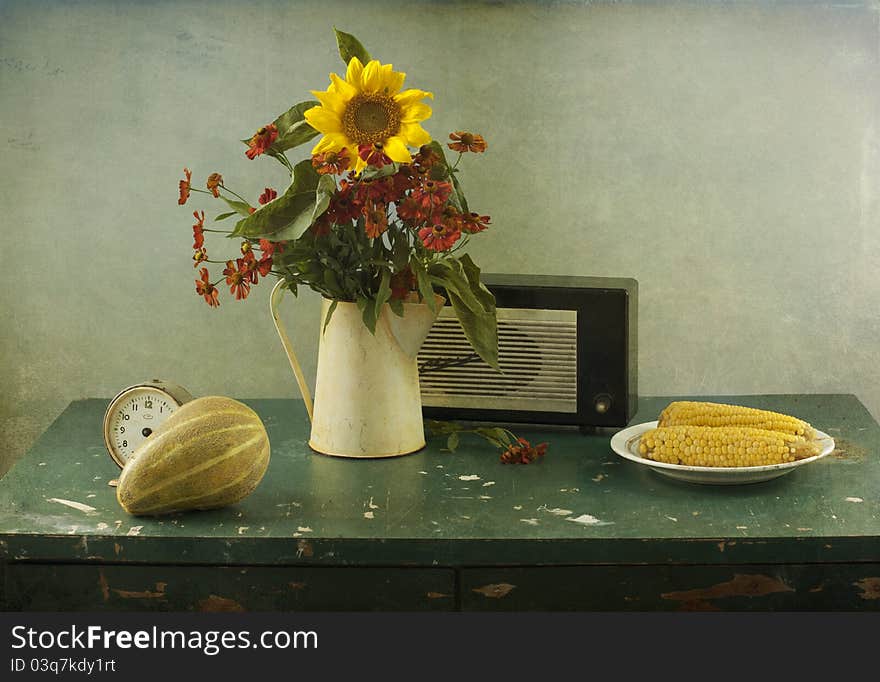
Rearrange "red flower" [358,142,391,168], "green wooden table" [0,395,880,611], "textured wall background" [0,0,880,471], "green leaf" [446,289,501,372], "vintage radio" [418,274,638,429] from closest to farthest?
"green wooden table" [0,395,880,611], "red flower" [358,142,391,168], "green leaf" [446,289,501,372], "vintage radio" [418,274,638,429], "textured wall background" [0,0,880,471]

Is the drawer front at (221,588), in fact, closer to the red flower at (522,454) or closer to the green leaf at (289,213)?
the red flower at (522,454)

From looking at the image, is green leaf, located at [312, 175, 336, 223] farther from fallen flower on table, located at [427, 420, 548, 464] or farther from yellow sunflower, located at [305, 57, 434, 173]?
fallen flower on table, located at [427, 420, 548, 464]

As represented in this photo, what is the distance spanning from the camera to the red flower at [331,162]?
Result: 1289mm

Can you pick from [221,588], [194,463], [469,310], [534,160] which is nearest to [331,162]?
[469,310]

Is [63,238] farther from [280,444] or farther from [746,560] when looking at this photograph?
[746,560]

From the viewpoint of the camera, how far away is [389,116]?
133 cm

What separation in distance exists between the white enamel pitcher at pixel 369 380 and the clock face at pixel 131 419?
19cm

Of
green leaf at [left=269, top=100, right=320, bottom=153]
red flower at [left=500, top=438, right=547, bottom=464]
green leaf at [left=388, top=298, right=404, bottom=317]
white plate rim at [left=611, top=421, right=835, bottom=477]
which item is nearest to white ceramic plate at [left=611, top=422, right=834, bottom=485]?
white plate rim at [left=611, top=421, right=835, bottom=477]

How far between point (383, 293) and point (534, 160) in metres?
0.55

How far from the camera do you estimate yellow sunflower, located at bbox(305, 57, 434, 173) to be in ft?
4.32

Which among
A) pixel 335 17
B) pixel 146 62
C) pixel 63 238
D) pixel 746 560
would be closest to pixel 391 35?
pixel 335 17

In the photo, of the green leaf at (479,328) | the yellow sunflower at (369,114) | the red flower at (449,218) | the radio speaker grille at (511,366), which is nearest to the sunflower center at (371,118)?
the yellow sunflower at (369,114)

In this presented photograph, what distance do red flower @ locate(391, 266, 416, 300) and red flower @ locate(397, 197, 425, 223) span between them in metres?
0.08

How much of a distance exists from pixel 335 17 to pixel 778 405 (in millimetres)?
913
